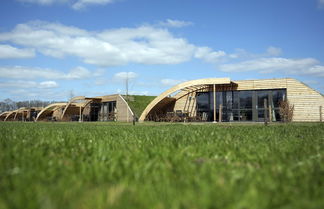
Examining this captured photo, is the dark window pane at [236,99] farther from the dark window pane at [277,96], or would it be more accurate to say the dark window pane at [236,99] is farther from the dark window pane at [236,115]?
the dark window pane at [277,96]

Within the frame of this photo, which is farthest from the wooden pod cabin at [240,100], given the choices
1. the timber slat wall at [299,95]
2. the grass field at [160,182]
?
the grass field at [160,182]

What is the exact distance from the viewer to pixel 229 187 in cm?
182

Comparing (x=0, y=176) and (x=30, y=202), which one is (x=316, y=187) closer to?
(x=30, y=202)

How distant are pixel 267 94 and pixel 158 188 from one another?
32016mm

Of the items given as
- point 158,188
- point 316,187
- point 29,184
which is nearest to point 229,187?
point 158,188

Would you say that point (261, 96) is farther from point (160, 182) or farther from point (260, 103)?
point (160, 182)

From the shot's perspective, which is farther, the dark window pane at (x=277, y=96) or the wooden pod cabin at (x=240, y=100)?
the dark window pane at (x=277, y=96)

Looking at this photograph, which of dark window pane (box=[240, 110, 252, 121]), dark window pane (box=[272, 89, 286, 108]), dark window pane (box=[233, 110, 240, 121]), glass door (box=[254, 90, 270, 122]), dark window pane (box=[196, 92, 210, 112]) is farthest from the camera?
dark window pane (box=[196, 92, 210, 112])

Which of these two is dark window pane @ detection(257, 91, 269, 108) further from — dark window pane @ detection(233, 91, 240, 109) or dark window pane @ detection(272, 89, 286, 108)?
dark window pane @ detection(233, 91, 240, 109)

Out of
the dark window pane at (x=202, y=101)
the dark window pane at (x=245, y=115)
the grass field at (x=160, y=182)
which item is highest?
the dark window pane at (x=202, y=101)

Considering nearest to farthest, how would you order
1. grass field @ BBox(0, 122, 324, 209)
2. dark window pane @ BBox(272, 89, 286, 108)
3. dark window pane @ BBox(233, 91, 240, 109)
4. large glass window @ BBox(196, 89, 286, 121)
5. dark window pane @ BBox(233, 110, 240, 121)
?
1. grass field @ BBox(0, 122, 324, 209)
2. dark window pane @ BBox(272, 89, 286, 108)
3. large glass window @ BBox(196, 89, 286, 121)
4. dark window pane @ BBox(233, 110, 240, 121)
5. dark window pane @ BBox(233, 91, 240, 109)

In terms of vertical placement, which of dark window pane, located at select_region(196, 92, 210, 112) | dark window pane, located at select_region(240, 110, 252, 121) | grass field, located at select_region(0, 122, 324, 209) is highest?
dark window pane, located at select_region(196, 92, 210, 112)

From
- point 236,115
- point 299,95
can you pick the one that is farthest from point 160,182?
point 236,115

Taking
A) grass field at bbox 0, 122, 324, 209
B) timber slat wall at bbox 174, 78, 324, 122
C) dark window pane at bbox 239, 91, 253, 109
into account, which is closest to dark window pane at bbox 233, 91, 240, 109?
dark window pane at bbox 239, 91, 253, 109
